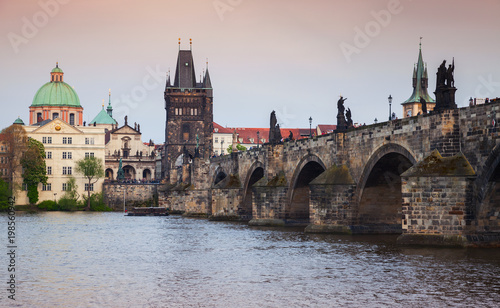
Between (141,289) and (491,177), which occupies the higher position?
(491,177)

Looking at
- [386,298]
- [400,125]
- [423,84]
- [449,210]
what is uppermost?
[423,84]

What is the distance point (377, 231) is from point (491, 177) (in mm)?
14056

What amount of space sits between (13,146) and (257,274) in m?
84.0

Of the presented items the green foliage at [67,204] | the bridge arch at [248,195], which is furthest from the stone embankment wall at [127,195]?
the bridge arch at [248,195]

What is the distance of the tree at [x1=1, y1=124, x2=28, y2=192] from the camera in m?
106

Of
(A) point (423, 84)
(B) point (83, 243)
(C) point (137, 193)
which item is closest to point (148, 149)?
(C) point (137, 193)

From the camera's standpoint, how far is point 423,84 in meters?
142

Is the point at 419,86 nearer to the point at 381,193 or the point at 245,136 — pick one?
the point at 245,136

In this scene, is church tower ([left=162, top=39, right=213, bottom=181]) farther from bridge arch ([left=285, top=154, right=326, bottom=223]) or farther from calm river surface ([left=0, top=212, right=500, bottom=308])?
calm river surface ([left=0, top=212, right=500, bottom=308])

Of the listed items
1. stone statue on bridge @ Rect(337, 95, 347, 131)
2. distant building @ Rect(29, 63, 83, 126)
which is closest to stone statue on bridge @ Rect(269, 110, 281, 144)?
stone statue on bridge @ Rect(337, 95, 347, 131)

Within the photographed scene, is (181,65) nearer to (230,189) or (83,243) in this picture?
(230,189)

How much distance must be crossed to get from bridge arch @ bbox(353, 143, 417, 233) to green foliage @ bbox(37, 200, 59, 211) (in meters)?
75.5

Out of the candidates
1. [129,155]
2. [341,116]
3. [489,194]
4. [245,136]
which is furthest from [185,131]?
[489,194]

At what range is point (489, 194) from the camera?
32812 millimetres
